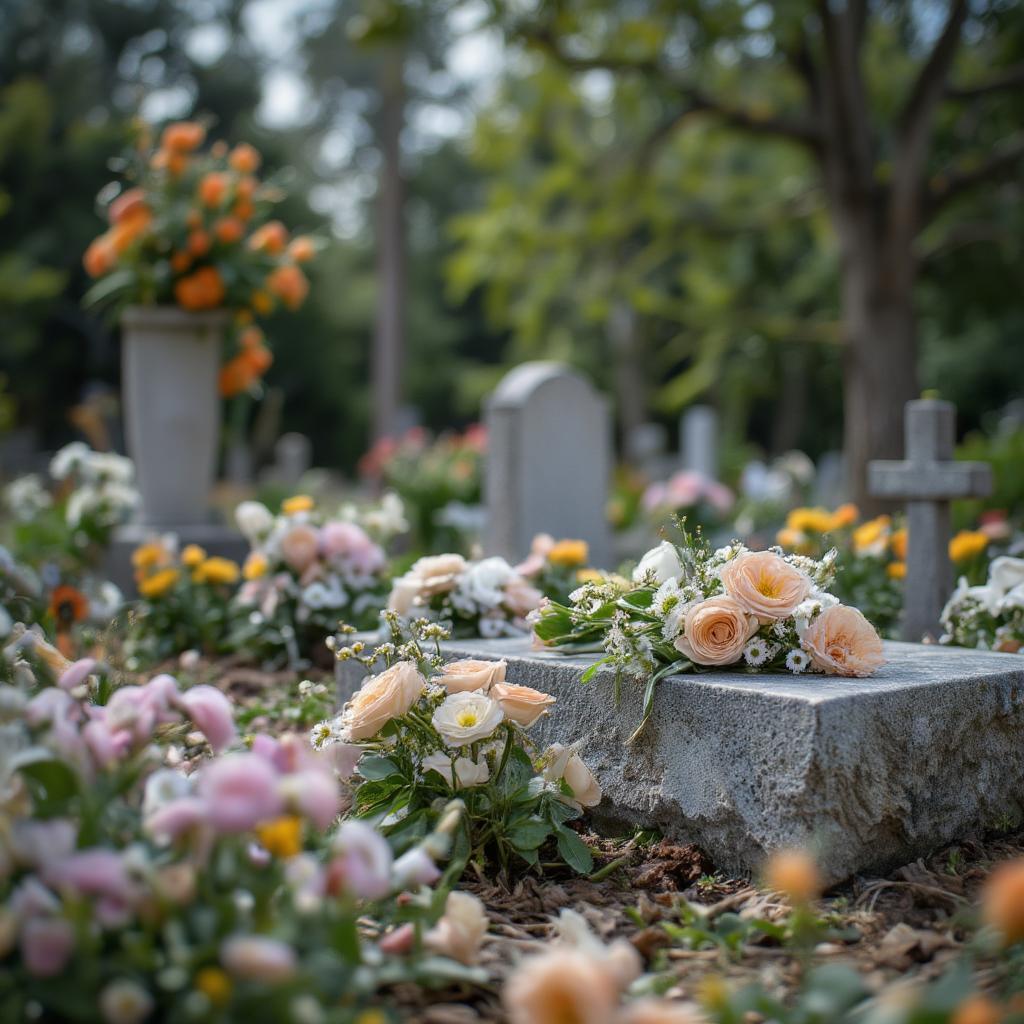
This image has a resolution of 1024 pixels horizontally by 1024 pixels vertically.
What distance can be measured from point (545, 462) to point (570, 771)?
152 inches

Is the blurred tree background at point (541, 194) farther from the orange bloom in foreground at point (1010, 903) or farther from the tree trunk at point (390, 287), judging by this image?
the orange bloom in foreground at point (1010, 903)

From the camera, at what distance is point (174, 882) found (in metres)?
1.56

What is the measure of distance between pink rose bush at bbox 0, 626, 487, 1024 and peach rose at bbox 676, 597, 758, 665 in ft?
3.09

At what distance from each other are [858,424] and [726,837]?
632 cm

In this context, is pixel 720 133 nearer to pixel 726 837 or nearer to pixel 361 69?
pixel 726 837

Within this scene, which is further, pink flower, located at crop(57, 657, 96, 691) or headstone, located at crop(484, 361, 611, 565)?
headstone, located at crop(484, 361, 611, 565)

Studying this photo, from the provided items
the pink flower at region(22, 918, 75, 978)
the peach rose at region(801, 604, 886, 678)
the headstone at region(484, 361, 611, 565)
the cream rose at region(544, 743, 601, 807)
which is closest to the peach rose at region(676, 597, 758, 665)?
the peach rose at region(801, 604, 886, 678)

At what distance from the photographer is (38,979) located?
4.89ft

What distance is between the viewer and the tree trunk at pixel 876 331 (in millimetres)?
8180

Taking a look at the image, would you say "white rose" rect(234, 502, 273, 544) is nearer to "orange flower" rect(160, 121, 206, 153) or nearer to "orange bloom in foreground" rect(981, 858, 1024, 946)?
"orange flower" rect(160, 121, 206, 153)

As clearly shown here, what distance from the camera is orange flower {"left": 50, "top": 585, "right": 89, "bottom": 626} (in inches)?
180

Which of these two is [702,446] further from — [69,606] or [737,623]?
[737,623]

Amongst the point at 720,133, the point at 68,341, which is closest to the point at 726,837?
the point at 720,133

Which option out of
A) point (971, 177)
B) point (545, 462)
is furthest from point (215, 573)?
point (971, 177)
